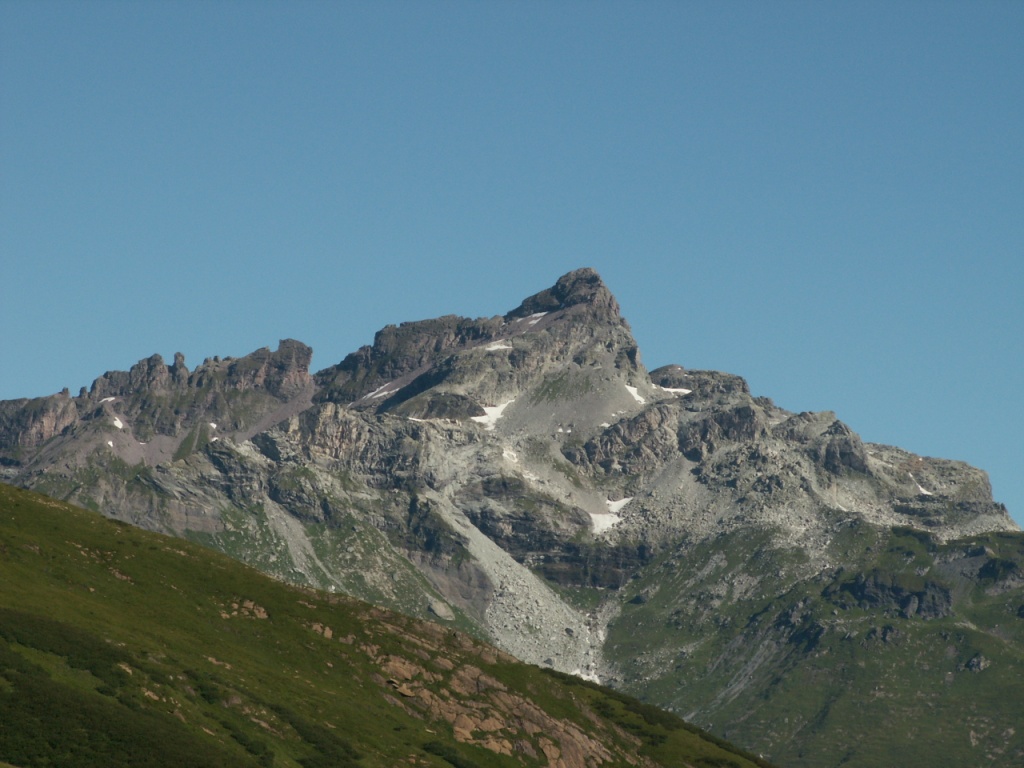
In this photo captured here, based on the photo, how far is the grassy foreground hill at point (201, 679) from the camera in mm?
124938

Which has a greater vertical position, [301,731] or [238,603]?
[238,603]

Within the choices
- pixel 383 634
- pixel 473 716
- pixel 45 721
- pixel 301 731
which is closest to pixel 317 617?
pixel 383 634

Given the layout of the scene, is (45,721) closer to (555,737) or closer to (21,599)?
(21,599)

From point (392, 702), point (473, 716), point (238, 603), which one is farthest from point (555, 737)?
point (238, 603)

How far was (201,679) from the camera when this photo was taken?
486 feet

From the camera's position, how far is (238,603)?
18988 cm

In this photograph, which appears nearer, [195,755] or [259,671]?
[195,755]

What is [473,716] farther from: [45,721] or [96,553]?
[45,721]

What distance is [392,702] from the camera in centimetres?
18062

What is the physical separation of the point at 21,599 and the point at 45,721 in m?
32.2

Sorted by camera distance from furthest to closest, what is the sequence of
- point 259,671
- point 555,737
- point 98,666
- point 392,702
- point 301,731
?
point 555,737 → point 392,702 → point 259,671 → point 301,731 → point 98,666

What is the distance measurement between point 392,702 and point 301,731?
32743mm

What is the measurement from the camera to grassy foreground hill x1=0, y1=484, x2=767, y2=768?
124938mm

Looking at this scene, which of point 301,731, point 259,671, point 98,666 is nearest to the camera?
point 98,666
